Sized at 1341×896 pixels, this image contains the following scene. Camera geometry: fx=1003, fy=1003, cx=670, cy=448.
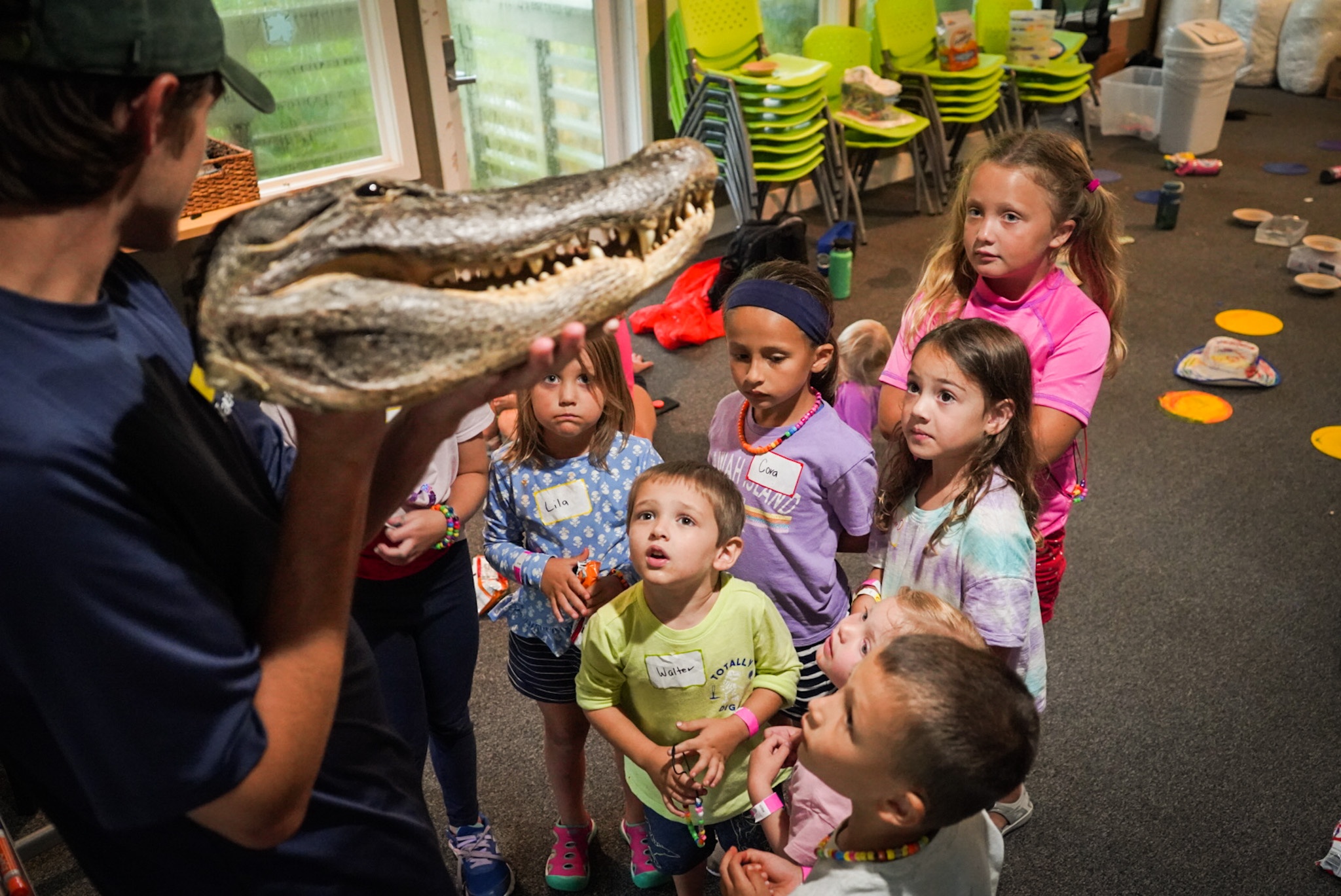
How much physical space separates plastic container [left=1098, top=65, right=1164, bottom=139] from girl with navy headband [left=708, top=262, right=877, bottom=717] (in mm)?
6367

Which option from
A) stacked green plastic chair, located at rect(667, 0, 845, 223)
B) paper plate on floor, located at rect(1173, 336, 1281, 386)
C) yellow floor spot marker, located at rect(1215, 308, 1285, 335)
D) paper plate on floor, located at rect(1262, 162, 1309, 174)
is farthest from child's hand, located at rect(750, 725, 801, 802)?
paper plate on floor, located at rect(1262, 162, 1309, 174)

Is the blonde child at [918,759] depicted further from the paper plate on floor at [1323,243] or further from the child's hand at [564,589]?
the paper plate on floor at [1323,243]

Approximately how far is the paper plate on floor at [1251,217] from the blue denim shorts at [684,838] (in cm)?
532

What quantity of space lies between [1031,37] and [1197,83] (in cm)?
117

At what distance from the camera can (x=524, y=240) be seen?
2.70 feet

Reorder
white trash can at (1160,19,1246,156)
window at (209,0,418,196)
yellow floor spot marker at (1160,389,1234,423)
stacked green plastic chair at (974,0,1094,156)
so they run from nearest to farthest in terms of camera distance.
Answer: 1. yellow floor spot marker at (1160,389,1234,423)
2. window at (209,0,418,196)
3. white trash can at (1160,19,1246,156)
4. stacked green plastic chair at (974,0,1094,156)

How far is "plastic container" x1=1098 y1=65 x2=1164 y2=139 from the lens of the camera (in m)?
7.18

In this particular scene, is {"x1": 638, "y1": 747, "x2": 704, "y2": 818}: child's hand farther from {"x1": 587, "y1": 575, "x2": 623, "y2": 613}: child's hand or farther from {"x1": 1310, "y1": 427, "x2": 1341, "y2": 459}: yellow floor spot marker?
{"x1": 1310, "y1": 427, "x2": 1341, "y2": 459}: yellow floor spot marker

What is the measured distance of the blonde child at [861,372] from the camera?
2.52 metres

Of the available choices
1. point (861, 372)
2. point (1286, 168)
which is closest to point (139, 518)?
point (861, 372)

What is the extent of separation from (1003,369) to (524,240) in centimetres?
118

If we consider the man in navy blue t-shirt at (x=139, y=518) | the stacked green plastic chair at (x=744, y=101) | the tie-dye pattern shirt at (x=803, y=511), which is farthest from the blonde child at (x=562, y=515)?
the stacked green plastic chair at (x=744, y=101)

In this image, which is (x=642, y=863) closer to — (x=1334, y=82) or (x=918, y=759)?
(x=918, y=759)

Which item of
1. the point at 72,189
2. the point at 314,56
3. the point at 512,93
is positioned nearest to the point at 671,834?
the point at 72,189
